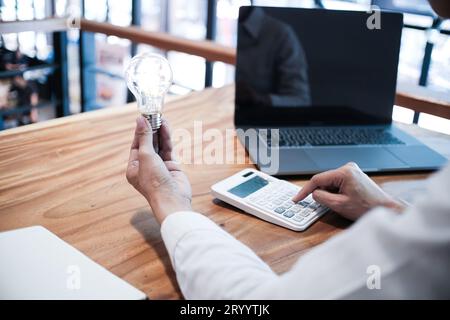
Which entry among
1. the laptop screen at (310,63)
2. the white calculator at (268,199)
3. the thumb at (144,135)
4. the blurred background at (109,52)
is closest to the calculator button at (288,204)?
the white calculator at (268,199)

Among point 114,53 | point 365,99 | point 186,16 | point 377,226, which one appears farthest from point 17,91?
point 377,226

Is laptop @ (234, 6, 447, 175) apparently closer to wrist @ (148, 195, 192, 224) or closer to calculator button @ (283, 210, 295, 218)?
calculator button @ (283, 210, 295, 218)

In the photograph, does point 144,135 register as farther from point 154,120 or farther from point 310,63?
point 310,63

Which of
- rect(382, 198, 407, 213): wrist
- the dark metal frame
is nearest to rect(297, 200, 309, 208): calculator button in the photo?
rect(382, 198, 407, 213): wrist

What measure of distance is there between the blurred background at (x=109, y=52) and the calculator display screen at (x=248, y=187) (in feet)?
6.22

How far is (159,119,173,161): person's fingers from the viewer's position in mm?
953

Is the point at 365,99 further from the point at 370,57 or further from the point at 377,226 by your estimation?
the point at 377,226

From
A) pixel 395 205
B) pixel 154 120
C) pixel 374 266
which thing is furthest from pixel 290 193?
pixel 374 266

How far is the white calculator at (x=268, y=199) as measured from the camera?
905 mm

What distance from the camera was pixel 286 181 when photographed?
1.06m

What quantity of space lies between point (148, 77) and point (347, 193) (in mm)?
464

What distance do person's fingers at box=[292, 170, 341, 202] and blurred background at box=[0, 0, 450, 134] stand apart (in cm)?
188
